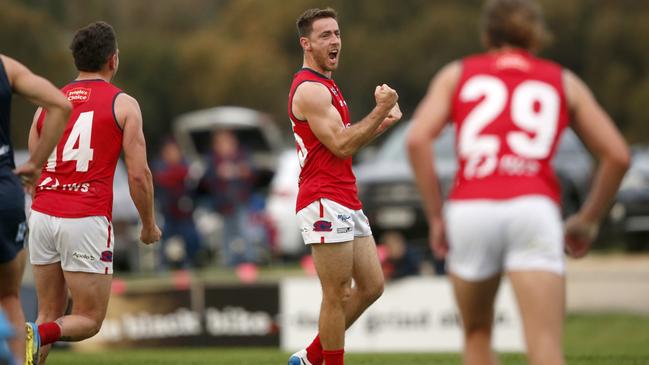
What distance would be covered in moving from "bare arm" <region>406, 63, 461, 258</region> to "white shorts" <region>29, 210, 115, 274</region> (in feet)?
8.92

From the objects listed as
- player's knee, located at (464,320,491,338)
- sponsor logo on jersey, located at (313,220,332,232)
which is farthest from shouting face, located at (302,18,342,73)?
player's knee, located at (464,320,491,338)

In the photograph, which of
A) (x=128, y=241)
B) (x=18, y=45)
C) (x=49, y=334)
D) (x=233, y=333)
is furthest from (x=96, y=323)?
(x=18, y=45)

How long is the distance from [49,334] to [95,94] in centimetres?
154

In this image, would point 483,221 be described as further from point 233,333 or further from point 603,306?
point 603,306

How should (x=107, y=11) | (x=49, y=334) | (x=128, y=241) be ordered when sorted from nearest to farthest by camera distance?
(x=49, y=334), (x=128, y=241), (x=107, y=11)

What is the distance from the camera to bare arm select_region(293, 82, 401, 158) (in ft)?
26.5

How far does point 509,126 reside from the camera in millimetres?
6074

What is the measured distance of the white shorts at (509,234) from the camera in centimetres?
605

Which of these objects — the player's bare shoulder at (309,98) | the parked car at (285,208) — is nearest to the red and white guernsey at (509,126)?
the player's bare shoulder at (309,98)

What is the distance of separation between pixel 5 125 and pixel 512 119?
2.90m

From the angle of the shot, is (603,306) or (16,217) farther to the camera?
(603,306)

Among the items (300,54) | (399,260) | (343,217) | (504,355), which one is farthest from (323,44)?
(300,54)

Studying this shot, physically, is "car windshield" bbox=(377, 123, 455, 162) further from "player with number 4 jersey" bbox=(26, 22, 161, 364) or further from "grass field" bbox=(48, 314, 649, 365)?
"player with number 4 jersey" bbox=(26, 22, 161, 364)

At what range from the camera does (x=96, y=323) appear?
8328mm
